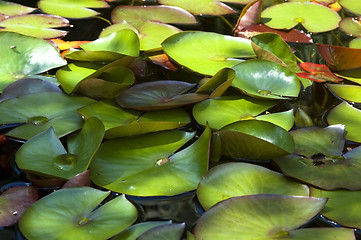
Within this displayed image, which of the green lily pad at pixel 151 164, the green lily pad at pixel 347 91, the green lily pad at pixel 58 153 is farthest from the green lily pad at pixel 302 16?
the green lily pad at pixel 58 153

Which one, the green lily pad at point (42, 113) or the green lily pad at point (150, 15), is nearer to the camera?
the green lily pad at point (42, 113)

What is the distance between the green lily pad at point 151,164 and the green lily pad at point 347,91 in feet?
1.57

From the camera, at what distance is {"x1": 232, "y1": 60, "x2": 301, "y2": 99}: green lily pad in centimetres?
123

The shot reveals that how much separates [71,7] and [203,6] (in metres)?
0.48

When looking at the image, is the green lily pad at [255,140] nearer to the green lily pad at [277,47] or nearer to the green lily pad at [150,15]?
the green lily pad at [277,47]

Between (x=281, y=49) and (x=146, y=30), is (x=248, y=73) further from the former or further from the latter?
(x=146, y=30)

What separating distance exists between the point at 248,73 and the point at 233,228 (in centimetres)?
56

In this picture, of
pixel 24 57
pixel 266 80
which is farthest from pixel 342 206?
pixel 24 57

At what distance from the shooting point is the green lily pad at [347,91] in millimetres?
1281

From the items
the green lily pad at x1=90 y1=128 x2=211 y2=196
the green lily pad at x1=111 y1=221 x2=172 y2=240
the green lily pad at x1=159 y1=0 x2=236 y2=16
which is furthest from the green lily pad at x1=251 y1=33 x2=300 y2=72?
the green lily pad at x1=111 y1=221 x2=172 y2=240

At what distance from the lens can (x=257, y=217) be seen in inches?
32.9

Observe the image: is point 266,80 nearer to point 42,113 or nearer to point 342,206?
point 342,206

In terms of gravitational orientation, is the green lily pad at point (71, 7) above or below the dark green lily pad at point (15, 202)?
above

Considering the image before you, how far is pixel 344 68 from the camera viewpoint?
1404 mm
